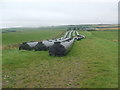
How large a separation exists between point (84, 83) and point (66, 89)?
126 centimetres

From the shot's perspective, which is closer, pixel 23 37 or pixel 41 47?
pixel 41 47

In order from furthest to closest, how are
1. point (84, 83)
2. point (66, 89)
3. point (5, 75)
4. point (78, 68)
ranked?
point (78, 68), point (5, 75), point (84, 83), point (66, 89)

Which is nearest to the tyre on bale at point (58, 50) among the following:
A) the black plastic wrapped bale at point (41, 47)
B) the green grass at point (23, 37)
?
the black plastic wrapped bale at point (41, 47)

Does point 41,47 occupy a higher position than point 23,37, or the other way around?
point 23,37

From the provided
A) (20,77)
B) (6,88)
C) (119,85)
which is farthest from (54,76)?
(119,85)

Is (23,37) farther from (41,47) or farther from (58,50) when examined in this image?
(58,50)

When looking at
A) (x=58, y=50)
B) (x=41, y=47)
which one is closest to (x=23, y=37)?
(x=41, y=47)

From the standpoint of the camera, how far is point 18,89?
31.3 ft

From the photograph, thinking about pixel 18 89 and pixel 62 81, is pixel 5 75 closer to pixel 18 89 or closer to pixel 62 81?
pixel 18 89

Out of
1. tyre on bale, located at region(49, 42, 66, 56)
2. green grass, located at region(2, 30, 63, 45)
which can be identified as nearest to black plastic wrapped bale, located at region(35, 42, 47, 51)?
tyre on bale, located at region(49, 42, 66, 56)

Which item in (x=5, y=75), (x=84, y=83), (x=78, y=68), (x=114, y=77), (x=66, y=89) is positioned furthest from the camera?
(x=78, y=68)

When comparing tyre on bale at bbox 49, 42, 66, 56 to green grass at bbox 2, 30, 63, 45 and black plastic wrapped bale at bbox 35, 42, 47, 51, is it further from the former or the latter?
green grass at bbox 2, 30, 63, 45

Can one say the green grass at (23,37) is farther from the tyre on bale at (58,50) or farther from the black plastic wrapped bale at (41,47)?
the tyre on bale at (58,50)

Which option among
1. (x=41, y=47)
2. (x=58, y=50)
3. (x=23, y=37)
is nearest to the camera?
(x=58, y=50)
